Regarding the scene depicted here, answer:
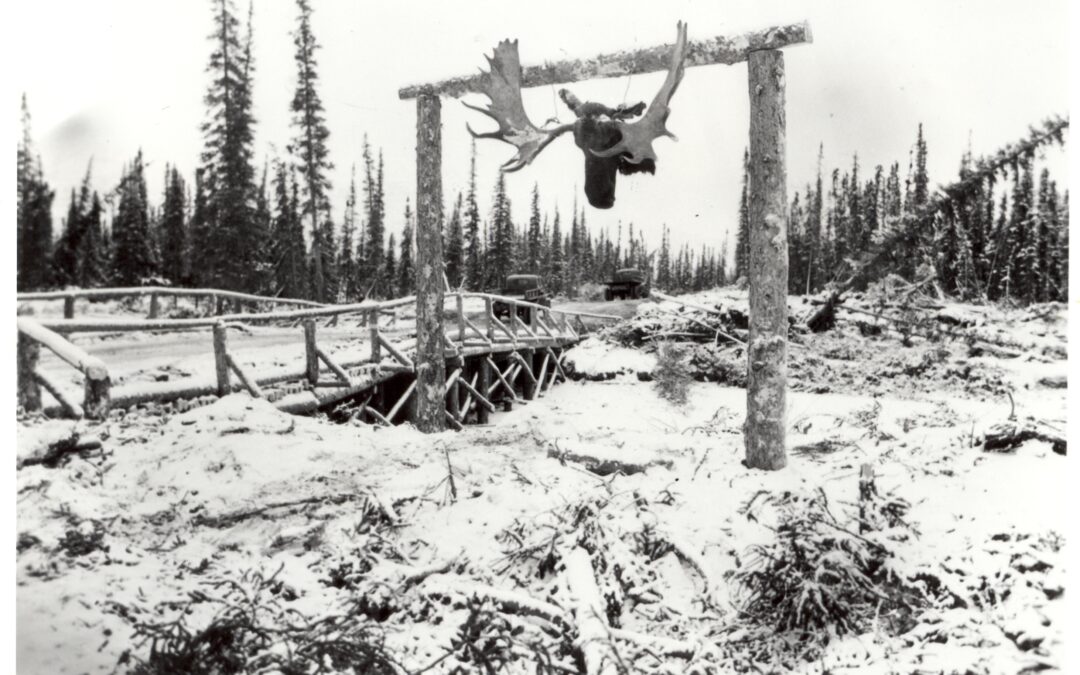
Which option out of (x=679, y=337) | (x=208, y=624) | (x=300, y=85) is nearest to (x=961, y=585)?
(x=208, y=624)

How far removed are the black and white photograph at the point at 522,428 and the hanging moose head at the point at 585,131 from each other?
21 millimetres

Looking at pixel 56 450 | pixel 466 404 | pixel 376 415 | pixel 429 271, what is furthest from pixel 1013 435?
pixel 466 404

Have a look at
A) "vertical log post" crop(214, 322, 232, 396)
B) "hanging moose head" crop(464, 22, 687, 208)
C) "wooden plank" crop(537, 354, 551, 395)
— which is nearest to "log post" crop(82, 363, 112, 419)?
"vertical log post" crop(214, 322, 232, 396)

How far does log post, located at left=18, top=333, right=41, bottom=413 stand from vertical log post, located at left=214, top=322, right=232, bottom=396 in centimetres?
225

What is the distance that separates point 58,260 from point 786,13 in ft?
14.6

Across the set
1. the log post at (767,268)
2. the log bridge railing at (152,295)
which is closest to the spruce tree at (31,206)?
the log bridge railing at (152,295)

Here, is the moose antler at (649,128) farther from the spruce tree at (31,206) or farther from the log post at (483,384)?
the log post at (483,384)

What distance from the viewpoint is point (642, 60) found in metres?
4.16

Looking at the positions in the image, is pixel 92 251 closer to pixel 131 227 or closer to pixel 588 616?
pixel 131 227

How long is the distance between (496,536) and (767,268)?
2.40m

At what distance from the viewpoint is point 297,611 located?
2.68 m

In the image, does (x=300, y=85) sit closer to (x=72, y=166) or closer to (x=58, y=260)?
(x=72, y=166)

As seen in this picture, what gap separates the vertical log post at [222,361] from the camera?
17.2 feet

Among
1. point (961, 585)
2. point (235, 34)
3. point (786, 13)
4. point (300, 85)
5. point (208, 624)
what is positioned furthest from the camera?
point (300, 85)
